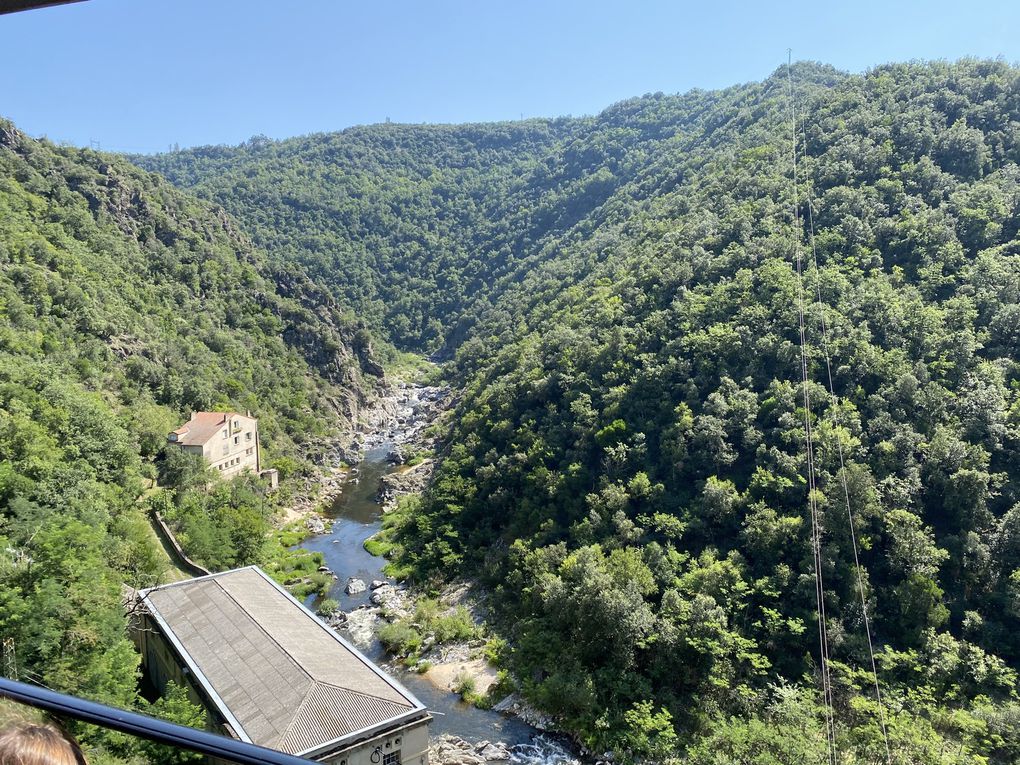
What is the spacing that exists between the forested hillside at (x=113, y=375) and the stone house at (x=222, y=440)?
1079mm

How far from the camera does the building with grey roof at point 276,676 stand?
10742 millimetres

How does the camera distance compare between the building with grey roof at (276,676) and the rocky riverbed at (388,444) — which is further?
the rocky riverbed at (388,444)

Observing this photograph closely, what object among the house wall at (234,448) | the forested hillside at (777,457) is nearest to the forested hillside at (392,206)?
the forested hillside at (777,457)

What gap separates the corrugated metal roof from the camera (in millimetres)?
10844

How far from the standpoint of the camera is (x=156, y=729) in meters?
1.25

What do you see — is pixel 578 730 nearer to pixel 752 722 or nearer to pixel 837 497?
pixel 752 722

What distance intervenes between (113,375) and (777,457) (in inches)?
1098

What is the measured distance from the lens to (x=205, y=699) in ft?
38.9

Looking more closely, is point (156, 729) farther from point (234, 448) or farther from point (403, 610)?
point (234, 448)

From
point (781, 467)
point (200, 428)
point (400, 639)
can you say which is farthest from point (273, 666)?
point (200, 428)

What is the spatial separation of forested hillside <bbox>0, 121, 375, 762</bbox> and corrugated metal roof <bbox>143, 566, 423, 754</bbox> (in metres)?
1.43

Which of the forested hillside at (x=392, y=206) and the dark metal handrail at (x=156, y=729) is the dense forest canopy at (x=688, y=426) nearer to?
the dark metal handrail at (x=156, y=729)

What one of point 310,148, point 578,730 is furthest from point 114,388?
point 310,148

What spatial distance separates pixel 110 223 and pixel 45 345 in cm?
1750
